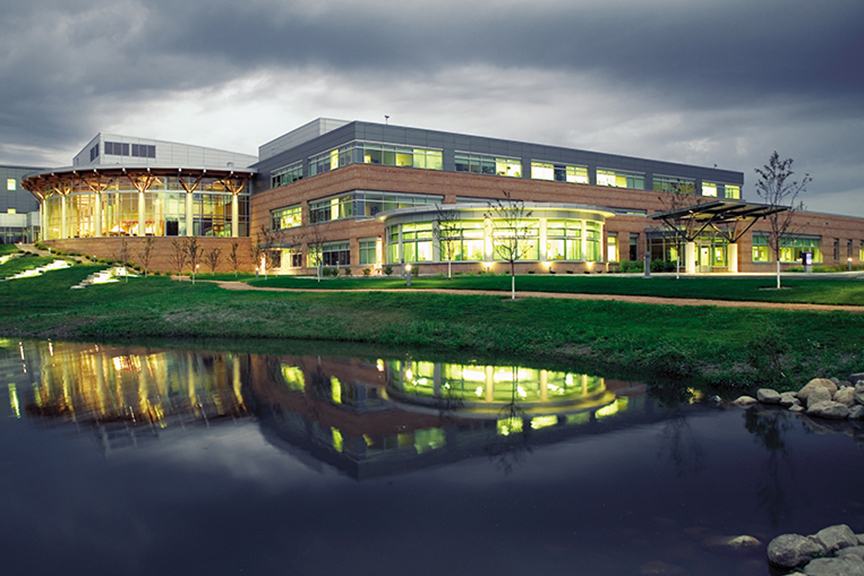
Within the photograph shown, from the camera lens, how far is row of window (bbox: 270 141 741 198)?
57875 mm

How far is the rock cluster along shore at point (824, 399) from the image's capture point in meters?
11.1

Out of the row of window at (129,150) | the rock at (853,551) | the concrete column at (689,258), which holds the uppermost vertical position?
the row of window at (129,150)

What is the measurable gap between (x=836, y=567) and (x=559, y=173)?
6742 centimetres

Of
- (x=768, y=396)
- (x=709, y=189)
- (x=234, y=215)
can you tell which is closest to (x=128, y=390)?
(x=768, y=396)

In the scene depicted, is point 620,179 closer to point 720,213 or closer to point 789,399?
point 720,213

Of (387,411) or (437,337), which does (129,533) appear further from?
(437,337)

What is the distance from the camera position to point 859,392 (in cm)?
1153

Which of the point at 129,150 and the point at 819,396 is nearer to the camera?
the point at 819,396

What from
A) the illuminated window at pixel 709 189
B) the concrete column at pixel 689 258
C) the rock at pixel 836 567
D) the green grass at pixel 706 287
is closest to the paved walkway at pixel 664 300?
the green grass at pixel 706 287

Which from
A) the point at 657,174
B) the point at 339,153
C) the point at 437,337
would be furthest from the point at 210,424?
the point at 657,174

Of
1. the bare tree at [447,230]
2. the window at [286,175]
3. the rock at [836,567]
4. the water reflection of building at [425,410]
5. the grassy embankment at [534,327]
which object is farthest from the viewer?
the window at [286,175]

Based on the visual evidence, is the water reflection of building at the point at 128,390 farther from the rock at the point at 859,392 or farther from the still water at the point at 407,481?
the rock at the point at 859,392

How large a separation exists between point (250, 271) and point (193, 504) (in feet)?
221

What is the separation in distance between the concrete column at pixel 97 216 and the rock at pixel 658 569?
75845mm
